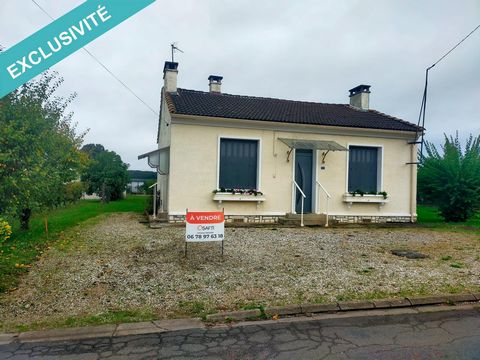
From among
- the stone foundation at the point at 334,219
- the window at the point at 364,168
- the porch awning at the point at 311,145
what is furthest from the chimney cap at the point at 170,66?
the window at the point at 364,168

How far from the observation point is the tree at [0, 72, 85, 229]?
21.0 feet

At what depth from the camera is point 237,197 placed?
38.6ft

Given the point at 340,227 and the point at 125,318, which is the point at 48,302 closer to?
the point at 125,318

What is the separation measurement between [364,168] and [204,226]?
857 cm

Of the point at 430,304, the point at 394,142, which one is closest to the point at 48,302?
the point at 430,304

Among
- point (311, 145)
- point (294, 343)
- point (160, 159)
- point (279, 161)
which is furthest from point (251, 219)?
point (294, 343)

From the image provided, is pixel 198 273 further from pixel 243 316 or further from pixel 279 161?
pixel 279 161

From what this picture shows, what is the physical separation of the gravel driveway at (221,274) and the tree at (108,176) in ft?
69.1

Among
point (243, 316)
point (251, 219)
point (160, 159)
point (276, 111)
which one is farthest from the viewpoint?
point (276, 111)

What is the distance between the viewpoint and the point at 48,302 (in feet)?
15.7

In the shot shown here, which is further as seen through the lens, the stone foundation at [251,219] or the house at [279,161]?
the stone foundation at [251,219]

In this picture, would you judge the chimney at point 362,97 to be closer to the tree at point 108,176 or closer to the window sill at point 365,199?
the window sill at point 365,199

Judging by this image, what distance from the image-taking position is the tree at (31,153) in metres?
6.39

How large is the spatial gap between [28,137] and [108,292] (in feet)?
12.6
